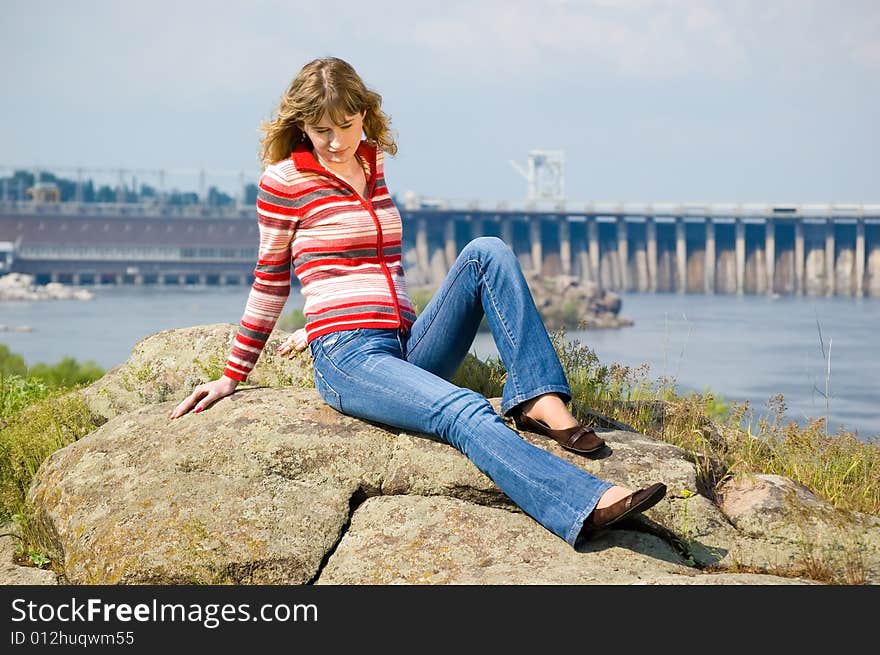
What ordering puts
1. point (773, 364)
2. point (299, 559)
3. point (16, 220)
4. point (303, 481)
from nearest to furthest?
point (299, 559) < point (303, 481) < point (773, 364) < point (16, 220)

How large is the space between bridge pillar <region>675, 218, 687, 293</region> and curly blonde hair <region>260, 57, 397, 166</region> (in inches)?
2820

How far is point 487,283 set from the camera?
3252 millimetres

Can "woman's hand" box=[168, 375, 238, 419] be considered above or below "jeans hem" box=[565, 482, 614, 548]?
above

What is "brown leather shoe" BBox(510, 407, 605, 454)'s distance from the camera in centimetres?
328

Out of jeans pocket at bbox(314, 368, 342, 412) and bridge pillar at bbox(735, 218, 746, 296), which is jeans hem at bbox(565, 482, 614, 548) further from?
bridge pillar at bbox(735, 218, 746, 296)

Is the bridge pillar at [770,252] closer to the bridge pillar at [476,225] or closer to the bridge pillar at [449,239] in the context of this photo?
the bridge pillar at [476,225]

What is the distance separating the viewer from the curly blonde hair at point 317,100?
10.6 ft

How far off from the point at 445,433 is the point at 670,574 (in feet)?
2.55

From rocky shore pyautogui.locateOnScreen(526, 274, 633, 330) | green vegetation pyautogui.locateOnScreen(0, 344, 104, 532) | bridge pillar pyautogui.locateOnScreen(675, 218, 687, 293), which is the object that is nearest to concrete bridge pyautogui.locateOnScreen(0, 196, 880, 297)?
bridge pillar pyautogui.locateOnScreen(675, 218, 687, 293)

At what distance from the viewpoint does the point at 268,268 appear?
340 cm

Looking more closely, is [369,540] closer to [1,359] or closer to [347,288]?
[347,288]

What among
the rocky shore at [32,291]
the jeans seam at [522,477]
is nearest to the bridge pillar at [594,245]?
the rocky shore at [32,291]

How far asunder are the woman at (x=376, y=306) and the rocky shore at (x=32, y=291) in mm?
70235
